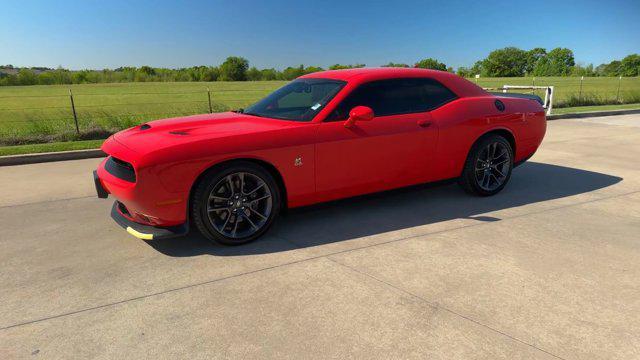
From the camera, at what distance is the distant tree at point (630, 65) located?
113 meters

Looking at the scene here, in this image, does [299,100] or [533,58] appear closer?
[299,100]

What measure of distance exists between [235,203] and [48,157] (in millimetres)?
5908

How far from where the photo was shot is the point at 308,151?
4.00 m

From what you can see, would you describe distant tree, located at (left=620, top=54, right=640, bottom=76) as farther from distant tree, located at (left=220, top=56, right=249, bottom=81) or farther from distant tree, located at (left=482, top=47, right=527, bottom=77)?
distant tree, located at (left=220, top=56, right=249, bottom=81)

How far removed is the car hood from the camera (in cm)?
365

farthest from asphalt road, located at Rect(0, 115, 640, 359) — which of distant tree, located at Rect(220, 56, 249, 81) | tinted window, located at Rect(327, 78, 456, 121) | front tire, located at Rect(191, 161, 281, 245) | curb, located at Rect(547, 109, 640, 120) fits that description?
distant tree, located at Rect(220, 56, 249, 81)

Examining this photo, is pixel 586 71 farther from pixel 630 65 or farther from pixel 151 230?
pixel 151 230

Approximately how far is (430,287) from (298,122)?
191 cm

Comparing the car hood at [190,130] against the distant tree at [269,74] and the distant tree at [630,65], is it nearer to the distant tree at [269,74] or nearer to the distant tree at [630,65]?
the distant tree at [269,74]

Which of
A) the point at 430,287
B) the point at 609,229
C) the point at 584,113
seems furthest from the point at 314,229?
the point at 584,113

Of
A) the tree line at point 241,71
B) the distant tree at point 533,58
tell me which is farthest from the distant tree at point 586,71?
the distant tree at point 533,58

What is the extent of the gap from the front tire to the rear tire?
244cm

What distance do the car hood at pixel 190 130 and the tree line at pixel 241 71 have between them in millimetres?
25307

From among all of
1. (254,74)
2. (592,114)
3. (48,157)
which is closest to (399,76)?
(48,157)
